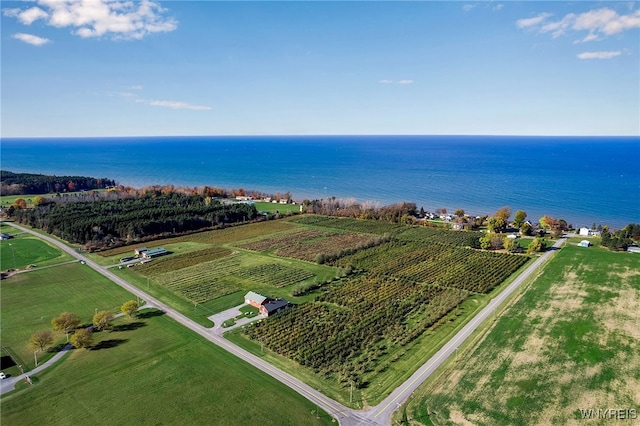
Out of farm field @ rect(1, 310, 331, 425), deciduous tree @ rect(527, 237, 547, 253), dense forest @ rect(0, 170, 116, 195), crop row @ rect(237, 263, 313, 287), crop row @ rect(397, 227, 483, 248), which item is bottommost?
farm field @ rect(1, 310, 331, 425)

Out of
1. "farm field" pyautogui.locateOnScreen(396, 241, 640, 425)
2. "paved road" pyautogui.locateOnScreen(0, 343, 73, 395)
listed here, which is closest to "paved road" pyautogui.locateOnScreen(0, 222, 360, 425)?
"farm field" pyautogui.locateOnScreen(396, 241, 640, 425)

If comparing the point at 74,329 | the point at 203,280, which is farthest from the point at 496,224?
the point at 74,329

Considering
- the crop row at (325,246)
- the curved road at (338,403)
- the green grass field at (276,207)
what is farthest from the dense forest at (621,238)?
the green grass field at (276,207)

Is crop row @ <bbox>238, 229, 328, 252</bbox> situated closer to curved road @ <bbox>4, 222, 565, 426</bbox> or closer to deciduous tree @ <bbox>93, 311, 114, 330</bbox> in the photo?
curved road @ <bbox>4, 222, 565, 426</bbox>

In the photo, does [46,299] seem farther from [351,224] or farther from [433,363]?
[351,224]

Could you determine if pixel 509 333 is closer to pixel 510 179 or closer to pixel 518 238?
pixel 518 238

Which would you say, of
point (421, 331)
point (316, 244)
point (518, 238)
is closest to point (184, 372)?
point (421, 331)

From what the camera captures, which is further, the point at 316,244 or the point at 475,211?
the point at 475,211
